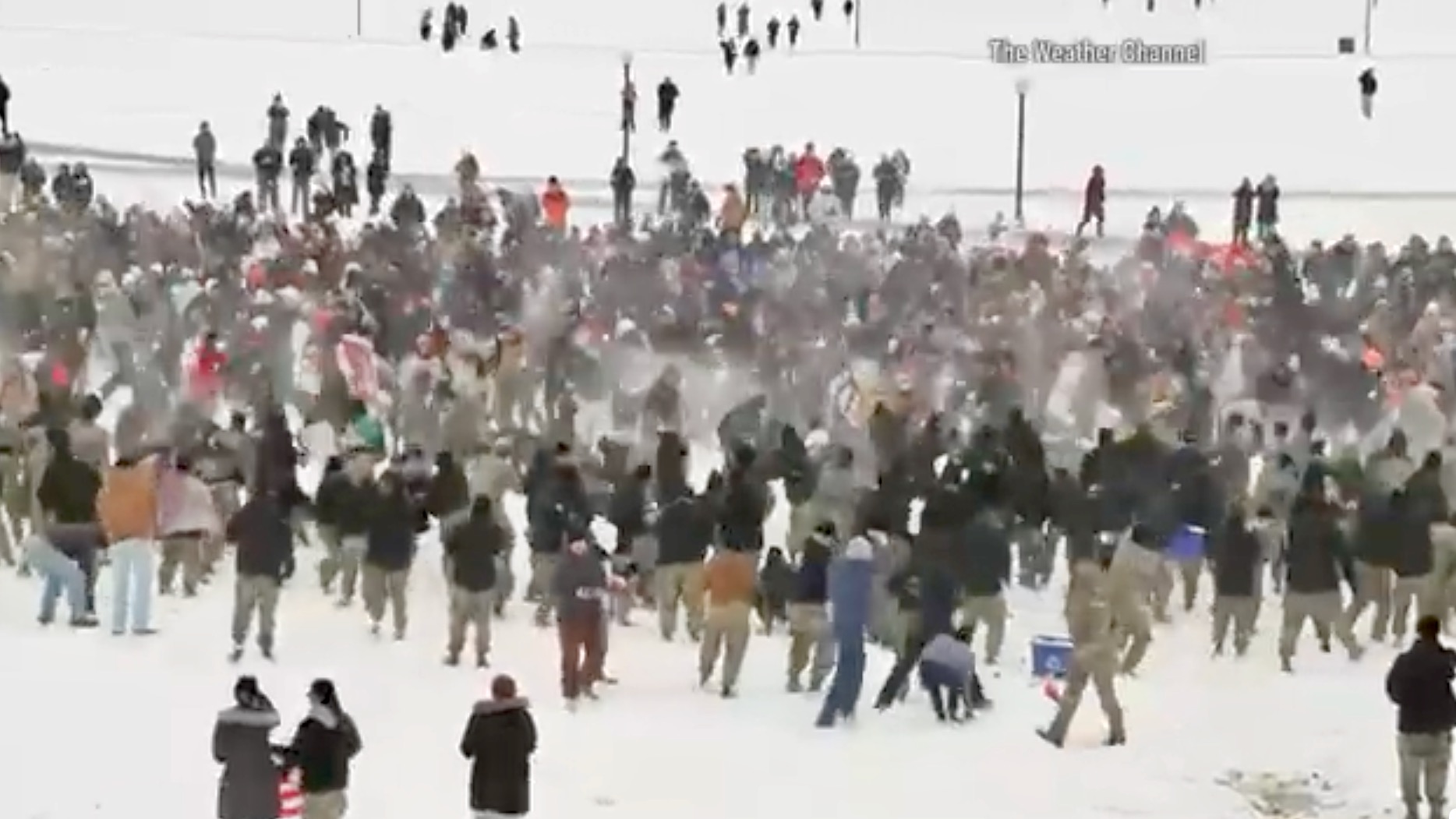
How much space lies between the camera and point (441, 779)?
1680cm

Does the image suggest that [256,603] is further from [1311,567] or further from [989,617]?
[1311,567]

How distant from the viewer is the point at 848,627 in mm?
18375

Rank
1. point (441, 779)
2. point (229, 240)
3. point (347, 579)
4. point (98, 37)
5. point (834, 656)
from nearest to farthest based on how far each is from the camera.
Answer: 1. point (441, 779)
2. point (834, 656)
3. point (347, 579)
4. point (229, 240)
5. point (98, 37)

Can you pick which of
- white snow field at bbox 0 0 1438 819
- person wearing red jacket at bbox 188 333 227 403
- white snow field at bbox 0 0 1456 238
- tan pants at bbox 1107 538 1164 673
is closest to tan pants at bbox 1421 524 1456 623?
white snow field at bbox 0 0 1438 819

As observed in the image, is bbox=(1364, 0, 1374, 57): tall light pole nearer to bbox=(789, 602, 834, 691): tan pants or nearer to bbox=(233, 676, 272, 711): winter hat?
bbox=(789, 602, 834, 691): tan pants

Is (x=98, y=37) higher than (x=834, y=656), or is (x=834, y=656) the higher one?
(x=98, y=37)

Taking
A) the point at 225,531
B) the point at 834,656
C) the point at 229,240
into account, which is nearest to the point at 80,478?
the point at 225,531

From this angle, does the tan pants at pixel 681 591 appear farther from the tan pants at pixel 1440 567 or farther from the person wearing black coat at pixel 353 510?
the tan pants at pixel 1440 567

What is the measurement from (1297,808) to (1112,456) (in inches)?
187

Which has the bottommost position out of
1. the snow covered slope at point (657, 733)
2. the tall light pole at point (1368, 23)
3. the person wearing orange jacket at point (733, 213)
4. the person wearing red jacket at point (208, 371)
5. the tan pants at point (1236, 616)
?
the snow covered slope at point (657, 733)

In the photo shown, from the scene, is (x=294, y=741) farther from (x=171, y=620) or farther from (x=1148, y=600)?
(x=1148, y=600)

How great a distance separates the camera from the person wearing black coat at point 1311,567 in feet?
66.0

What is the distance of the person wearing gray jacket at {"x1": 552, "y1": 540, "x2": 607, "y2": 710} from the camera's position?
59.8 feet

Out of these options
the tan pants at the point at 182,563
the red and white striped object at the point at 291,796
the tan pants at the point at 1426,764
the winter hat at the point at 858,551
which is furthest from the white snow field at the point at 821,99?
the red and white striped object at the point at 291,796
